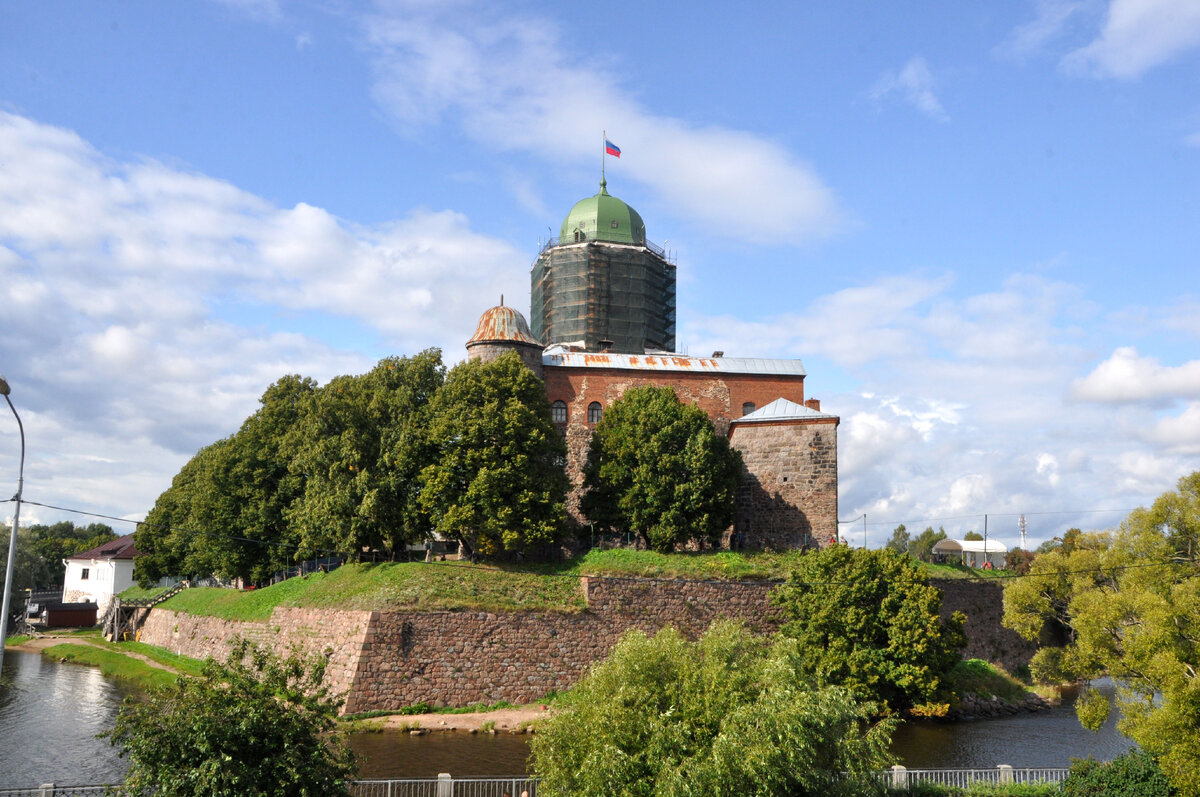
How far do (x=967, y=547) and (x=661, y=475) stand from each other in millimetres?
43452

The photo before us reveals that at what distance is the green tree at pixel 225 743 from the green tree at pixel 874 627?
21873mm

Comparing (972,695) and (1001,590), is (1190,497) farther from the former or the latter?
(1001,590)

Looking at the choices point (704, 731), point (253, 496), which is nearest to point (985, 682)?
point (704, 731)

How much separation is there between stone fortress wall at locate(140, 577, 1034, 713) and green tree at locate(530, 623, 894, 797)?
1367 cm

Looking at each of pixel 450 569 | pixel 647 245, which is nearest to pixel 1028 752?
pixel 450 569

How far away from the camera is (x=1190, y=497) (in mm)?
29422

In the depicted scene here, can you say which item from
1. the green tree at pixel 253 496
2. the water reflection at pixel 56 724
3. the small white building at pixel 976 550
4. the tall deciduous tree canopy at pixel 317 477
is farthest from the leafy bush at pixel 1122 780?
the small white building at pixel 976 550

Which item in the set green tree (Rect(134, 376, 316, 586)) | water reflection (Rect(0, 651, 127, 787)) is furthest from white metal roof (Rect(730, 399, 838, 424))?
water reflection (Rect(0, 651, 127, 787))

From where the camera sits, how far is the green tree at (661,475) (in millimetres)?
42062

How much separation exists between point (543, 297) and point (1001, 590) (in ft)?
118

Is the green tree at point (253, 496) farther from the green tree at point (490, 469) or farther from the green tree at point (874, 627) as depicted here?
the green tree at point (874, 627)

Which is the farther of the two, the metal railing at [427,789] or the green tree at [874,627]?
the green tree at [874,627]

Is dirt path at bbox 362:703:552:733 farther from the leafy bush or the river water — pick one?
the leafy bush

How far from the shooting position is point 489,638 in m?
34.1
